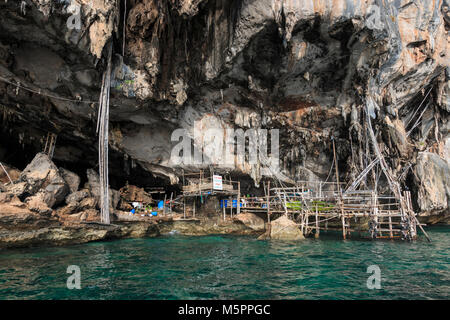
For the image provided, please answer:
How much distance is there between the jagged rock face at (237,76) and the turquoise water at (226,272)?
9.56 m

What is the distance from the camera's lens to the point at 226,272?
8.25m

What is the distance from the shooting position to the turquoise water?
6328 mm

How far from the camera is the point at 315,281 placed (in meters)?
7.31

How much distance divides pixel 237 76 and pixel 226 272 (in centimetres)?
1389

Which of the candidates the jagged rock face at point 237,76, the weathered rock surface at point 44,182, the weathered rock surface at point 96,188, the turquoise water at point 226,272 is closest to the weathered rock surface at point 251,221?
the jagged rock face at point 237,76

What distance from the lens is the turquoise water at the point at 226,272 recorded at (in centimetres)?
633

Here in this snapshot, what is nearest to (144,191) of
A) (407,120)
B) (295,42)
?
(295,42)

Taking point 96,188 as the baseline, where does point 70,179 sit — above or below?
above

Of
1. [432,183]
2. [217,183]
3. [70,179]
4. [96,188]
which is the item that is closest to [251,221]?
[217,183]

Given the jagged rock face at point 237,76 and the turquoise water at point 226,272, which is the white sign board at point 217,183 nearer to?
the jagged rock face at point 237,76

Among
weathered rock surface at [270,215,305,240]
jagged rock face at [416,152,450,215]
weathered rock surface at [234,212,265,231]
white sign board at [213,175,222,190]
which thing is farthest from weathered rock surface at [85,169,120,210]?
jagged rock face at [416,152,450,215]

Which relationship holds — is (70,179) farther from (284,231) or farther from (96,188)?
(284,231)

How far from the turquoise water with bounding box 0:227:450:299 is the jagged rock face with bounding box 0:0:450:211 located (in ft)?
31.4

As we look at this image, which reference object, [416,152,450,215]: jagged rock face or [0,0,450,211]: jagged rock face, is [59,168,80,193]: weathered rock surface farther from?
[416,152,450,215]: jagged rock face
